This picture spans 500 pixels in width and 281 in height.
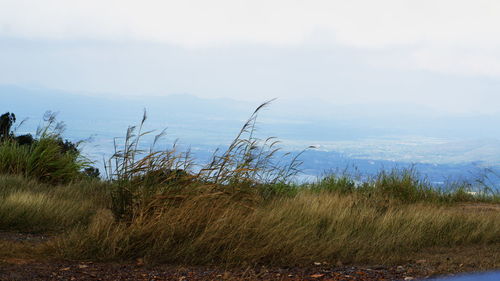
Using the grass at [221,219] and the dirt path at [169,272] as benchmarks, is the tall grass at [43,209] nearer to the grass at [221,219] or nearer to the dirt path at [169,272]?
the grass at [221,219]

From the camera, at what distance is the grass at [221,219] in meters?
6.07

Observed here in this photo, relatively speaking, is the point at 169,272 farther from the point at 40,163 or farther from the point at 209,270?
the point at 40,163

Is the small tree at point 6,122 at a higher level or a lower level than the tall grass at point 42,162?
higher

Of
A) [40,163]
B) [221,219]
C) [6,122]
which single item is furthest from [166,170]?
[6,122]

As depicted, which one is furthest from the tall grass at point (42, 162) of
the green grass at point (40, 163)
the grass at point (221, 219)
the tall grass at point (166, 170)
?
the tall grass at point (166, 170)

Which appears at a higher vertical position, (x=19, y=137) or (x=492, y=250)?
(x=19, y=137)

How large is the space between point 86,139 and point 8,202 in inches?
244

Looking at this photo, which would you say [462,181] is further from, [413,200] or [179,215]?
[179,215]

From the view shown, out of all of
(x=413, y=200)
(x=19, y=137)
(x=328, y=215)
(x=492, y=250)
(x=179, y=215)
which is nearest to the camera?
(x=179, y=215)

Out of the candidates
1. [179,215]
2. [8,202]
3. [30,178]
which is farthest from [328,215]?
[30,178]

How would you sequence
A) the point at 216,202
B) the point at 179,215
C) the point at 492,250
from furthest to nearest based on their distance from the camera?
1. the point at 492,250
2. the point at 216,202
3. the point at 179,215

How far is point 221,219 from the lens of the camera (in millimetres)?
6207

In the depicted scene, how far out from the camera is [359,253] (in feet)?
21.1

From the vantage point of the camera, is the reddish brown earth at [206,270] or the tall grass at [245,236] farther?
the tall grass at [245,236]
